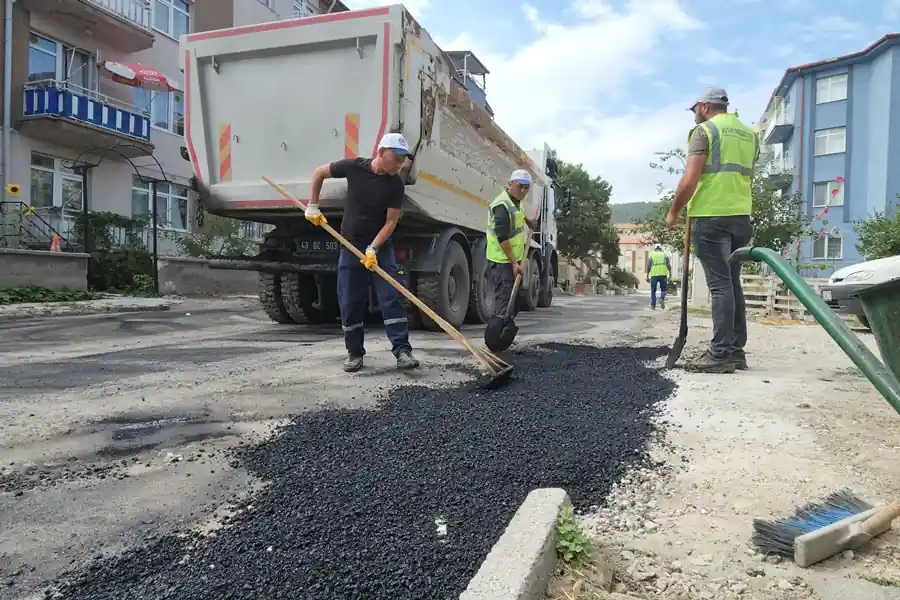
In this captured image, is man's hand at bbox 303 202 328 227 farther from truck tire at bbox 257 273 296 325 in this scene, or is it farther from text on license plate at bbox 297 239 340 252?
truck tire at bbox 257 273 296 325

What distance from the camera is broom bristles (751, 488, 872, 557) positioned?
191cm

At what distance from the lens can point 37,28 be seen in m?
14.8

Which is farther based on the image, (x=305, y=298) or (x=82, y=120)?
(x=82, y=120)

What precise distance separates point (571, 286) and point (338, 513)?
3132 centimetres

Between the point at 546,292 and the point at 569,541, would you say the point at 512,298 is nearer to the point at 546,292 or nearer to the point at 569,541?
the point at 569,541

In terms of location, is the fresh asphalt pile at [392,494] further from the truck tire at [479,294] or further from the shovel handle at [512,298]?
the truck tire at [479,294]

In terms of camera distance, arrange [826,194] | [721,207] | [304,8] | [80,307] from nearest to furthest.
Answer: [721,207] → [80,307] → [304,8] → [826,194]

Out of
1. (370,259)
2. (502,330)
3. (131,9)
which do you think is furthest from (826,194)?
(370,259)

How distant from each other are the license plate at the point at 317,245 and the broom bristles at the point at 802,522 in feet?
19.3

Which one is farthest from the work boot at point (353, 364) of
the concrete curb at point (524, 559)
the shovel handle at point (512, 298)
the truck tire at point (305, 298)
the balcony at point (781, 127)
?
the balcony at point (781, 127)

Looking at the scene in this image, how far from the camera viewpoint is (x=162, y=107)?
18.6 meters

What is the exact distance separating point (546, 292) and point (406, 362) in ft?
30.6

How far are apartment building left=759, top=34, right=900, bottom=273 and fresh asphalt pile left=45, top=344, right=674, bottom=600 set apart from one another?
30677mm

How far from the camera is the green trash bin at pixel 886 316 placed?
1.98 m
